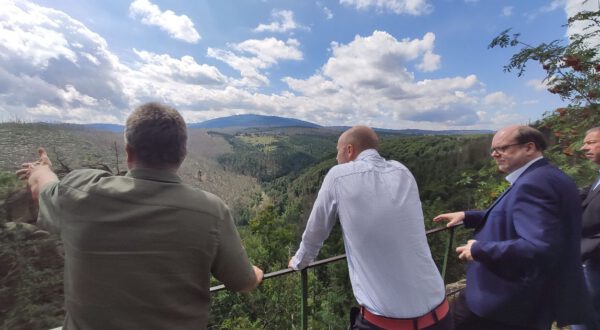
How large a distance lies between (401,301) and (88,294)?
1.27 metres

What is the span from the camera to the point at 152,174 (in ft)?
3.99

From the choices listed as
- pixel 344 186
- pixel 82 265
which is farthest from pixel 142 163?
pixel 344 186

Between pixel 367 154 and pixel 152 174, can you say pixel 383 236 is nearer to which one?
pixel 367 154

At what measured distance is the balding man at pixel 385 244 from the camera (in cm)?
162

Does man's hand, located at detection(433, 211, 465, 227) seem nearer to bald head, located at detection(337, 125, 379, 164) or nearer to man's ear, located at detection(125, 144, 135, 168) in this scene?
bald head, located at detection(337, 125, 379, 164)

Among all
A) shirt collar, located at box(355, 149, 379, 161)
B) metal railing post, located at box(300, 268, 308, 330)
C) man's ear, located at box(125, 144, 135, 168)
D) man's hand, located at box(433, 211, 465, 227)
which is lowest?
metal railing post, located at box(300, 268, 308, 330)

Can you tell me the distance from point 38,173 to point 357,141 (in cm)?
151

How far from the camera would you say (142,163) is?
1.23 meters

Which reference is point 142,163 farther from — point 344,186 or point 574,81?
point 574,81

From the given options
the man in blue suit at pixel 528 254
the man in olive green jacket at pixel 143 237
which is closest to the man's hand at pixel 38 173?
the man in olive green jacket at pixel 143 237

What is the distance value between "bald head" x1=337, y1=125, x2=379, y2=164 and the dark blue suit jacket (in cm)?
77

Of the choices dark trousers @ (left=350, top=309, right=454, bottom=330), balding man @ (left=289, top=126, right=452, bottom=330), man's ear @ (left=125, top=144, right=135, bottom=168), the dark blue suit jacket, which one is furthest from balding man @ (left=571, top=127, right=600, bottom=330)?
man's ear @ (left=125, top=144, right=135, bottom=168)

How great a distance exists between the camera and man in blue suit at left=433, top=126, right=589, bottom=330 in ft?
5.51

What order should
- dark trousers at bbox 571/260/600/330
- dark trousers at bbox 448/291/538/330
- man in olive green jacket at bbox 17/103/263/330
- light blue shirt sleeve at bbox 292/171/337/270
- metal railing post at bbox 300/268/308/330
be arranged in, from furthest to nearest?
dark trousers at bbox 571/260/600/330 < metal railing post at bbox 300/268/308/330 < dark trousers at bbox 448/291/538/330 < light blue shirt sleeve at bbox 292/171/337/270 < man in olive green jacket at bbox 17/103/263/330
